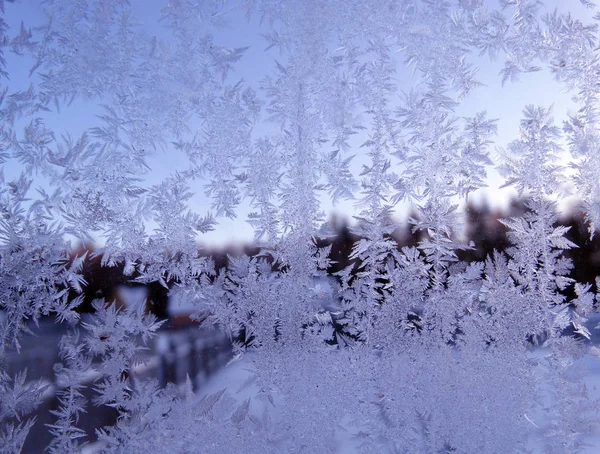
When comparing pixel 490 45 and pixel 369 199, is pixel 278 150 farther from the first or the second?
pixel 490 45

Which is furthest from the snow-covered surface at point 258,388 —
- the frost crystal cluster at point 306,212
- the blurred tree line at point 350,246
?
the blurred tree line at point 350,246

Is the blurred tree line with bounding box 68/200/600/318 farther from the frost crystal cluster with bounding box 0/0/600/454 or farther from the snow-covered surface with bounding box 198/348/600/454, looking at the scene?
the snow-covered surface with bounding box 198/348/600/454

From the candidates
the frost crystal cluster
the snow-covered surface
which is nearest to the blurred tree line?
the frost crystal cluster

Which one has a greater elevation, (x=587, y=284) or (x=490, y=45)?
(x=490, y=45)

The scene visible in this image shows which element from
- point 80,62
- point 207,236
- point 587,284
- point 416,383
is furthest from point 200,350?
point 587,284

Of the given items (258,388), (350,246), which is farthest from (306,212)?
(258,388)

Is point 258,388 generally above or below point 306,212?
below

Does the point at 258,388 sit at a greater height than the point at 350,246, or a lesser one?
lesser

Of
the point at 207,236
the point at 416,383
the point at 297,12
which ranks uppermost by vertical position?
the point at 297,12

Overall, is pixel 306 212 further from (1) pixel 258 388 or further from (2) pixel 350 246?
(1) pixel 258 388
